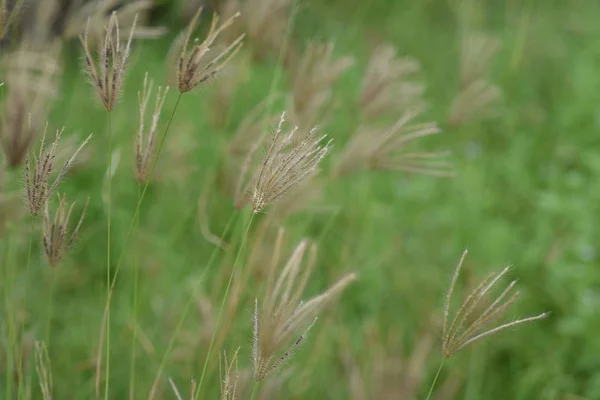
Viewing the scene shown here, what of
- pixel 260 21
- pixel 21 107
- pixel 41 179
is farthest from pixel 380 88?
pixel 41 179

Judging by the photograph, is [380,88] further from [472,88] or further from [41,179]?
[41,179]

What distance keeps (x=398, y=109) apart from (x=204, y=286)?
2.30ft

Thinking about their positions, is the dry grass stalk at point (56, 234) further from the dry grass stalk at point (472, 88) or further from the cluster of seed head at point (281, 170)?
the dry grass stalk at point (472, 88)

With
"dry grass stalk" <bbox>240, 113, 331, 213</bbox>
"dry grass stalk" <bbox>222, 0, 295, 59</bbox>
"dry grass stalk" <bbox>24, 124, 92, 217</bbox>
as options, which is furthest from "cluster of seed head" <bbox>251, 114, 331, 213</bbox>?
"dry grass stalk" <bbox>222, 0, 295, 59</bbox>

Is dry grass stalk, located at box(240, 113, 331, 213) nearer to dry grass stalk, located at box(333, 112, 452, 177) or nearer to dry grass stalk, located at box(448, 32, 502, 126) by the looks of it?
dry grass stalk, located at box(333, 112, 452, 177)

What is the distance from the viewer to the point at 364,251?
230 centimetres

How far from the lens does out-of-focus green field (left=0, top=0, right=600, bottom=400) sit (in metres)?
1.81

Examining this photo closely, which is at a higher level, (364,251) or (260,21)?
(260,21)

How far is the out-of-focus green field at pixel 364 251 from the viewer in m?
1.81

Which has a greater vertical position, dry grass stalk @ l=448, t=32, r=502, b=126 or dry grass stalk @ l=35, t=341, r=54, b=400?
dry grass stalk @ l=448, t=32, r=502, b=126

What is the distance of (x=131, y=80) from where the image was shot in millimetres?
3076

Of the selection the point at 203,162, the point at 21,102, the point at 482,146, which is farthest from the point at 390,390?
the point at 482,146

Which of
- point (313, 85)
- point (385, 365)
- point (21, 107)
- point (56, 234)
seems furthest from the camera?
point (385, 365)

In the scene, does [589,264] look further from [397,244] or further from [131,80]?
[131,80]
